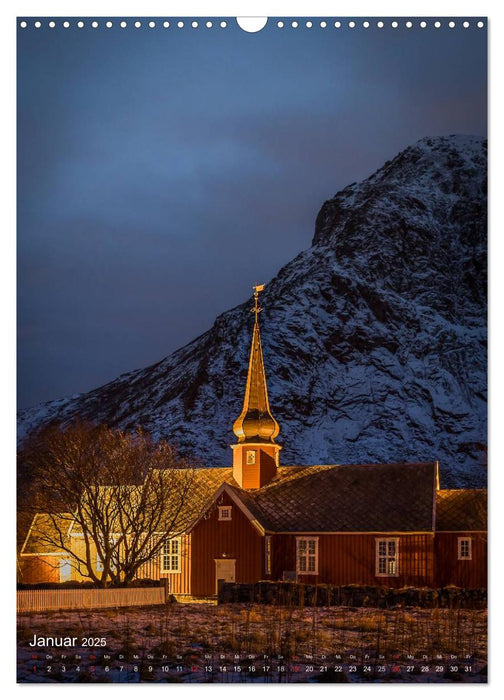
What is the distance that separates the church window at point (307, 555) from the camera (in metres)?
33.8

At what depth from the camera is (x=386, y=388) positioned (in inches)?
3189

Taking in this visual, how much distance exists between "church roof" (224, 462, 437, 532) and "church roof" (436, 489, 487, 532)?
1.68 ft

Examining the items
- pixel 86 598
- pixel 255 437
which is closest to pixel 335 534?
pixel 255 437

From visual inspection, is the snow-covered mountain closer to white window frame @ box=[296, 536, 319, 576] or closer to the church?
the church

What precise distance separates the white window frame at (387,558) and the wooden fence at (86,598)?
22.7 ft

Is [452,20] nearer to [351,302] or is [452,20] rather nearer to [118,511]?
[118,511]

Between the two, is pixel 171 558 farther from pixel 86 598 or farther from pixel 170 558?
pixel 86 598

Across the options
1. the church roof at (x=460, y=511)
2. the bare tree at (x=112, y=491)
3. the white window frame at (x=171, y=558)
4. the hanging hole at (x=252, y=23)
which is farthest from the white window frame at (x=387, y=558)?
the hanging hole at (x=252, y=23)

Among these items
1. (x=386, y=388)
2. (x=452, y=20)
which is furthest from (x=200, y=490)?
(x=386, y=388)

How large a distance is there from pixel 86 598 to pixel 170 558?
35.5 ft

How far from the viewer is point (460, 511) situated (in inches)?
1331

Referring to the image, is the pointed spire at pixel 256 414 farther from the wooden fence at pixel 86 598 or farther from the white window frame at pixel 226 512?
the wooden fence at pixel 86 598

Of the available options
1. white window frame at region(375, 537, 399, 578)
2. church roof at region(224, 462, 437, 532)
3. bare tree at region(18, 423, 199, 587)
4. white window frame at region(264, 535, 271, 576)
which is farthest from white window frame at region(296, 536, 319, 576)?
bare tree at region(18, 423, 199, 587)

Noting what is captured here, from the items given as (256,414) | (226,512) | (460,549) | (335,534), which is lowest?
(460,549)
